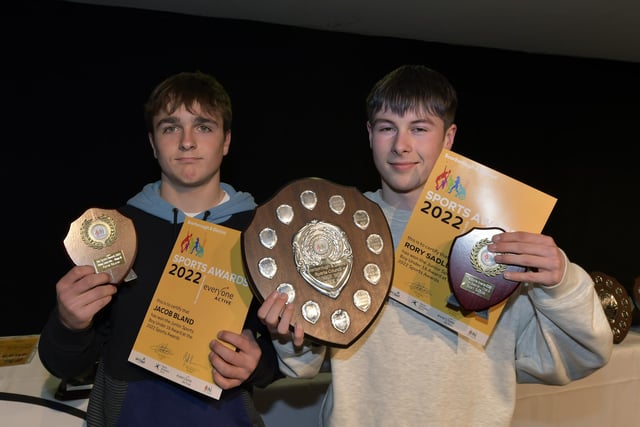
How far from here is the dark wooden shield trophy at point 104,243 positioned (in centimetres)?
99

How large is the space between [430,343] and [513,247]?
29 centimetres

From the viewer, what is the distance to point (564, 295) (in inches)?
36.7

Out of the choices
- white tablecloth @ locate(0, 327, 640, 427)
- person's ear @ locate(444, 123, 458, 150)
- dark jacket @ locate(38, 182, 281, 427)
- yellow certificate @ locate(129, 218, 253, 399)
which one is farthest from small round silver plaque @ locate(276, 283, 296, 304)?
white tablecloth @ locate(0, 327, 640, 427)

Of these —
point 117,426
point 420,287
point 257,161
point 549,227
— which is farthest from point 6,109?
point 549,227

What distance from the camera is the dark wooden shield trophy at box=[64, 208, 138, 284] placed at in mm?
990

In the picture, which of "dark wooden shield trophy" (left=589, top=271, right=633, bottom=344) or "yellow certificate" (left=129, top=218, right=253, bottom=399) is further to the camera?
"dark wooden shield trophy" (left=589, top=271, right=633, bottom=344)

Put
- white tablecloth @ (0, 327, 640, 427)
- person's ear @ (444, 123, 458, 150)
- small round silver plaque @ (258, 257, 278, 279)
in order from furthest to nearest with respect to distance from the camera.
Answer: white tablecloth @ (0, 327, 640, 427) < person's ear @ (444, 123, 458, 150) < small round silver plaque @ (258, 257, 278, 279)

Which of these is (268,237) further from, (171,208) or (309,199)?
(171,208)

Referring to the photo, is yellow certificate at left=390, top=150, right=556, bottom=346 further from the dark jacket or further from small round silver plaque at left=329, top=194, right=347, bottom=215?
the dark jacket

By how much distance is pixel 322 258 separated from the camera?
96 centimetres

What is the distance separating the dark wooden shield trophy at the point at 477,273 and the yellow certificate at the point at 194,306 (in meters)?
0.43

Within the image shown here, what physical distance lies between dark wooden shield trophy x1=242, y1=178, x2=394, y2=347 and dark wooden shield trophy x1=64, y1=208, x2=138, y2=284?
10.7 inches

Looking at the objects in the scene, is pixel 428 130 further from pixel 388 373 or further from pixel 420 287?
pixel 388 373

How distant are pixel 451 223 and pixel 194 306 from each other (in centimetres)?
56
